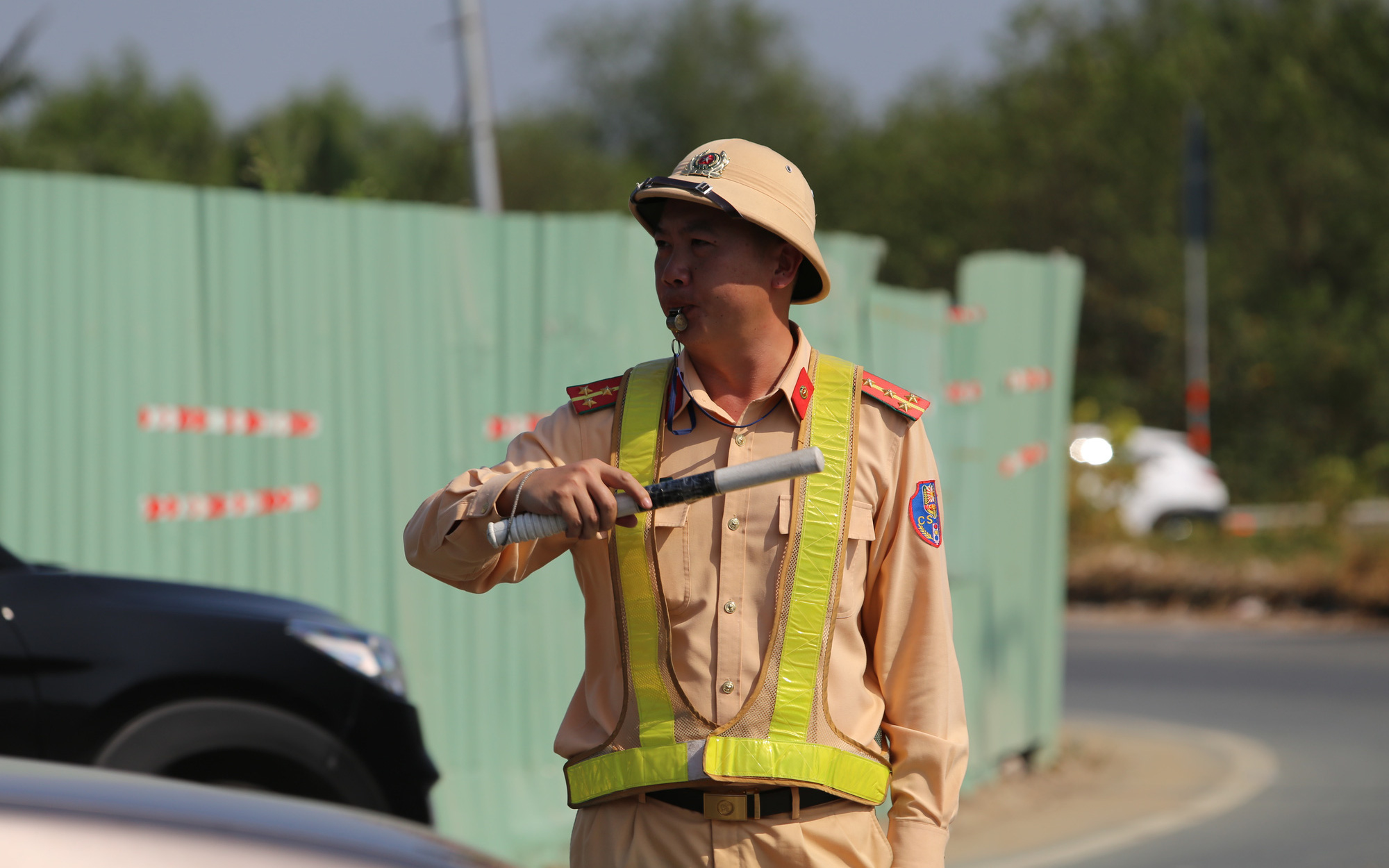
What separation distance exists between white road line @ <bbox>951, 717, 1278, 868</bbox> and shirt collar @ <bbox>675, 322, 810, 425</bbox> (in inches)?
185

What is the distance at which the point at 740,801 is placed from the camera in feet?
8.61

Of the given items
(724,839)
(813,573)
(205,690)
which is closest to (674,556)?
(813,573)

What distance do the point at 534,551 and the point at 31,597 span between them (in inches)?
87.1

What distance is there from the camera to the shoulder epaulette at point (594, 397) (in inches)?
111

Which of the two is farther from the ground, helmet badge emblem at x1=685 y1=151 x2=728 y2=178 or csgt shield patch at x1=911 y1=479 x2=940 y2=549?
helmet badge emblem at x1=685 y1=151 x2=728 y2=178

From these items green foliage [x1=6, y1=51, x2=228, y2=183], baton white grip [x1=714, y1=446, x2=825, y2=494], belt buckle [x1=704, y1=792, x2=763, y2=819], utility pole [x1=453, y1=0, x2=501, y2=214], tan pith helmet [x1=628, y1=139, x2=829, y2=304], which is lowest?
belt buckle [x1=704, y1=792, x2=763, y2=819]

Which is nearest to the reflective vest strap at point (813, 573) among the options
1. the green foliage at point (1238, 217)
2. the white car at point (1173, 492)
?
the white car at point (1173, 492)

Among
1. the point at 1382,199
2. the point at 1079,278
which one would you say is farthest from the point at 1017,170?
the point at 1079,278

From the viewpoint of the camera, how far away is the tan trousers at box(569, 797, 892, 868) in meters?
2.62

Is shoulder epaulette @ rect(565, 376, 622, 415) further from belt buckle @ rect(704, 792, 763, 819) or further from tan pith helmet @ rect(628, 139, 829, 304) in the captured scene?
belt buckle @ rect(704, 792, 763, 819)

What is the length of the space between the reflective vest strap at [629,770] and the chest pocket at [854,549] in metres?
0.34

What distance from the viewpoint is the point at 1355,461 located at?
2859 cm

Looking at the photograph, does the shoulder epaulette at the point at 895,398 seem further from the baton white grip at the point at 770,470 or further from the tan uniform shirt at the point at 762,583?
the baton white grip at the point at 770,470

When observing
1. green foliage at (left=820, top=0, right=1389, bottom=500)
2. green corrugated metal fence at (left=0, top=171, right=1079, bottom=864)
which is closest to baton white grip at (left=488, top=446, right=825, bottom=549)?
green corrugated metal fence at (left=0, top=171, right=1079, bottom=864)
